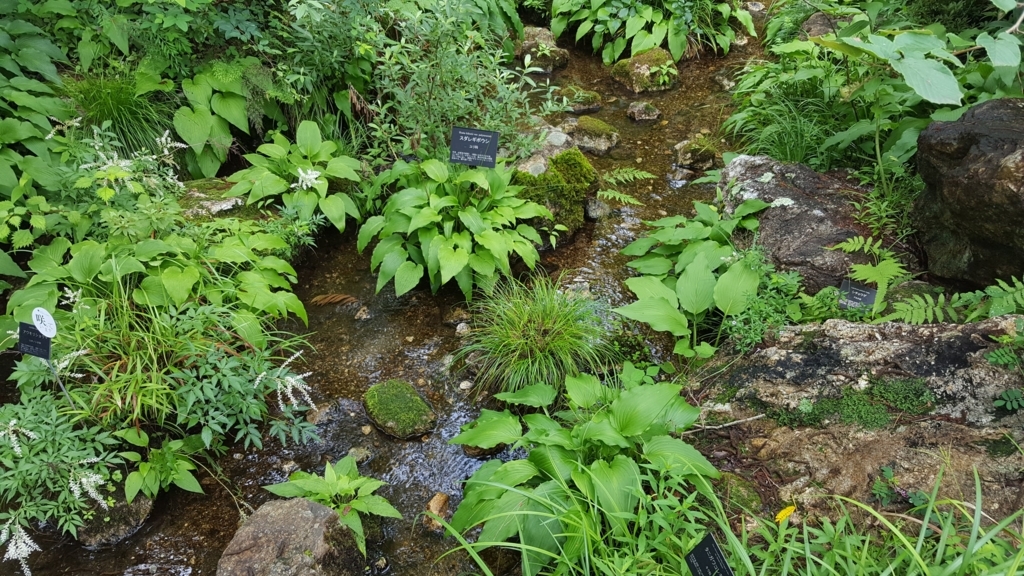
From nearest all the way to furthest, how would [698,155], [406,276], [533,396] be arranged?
[533,396], [406,276], [698,155]

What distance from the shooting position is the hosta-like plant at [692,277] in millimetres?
3342

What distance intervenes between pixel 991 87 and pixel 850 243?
4.60ft

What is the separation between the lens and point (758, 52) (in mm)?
6957

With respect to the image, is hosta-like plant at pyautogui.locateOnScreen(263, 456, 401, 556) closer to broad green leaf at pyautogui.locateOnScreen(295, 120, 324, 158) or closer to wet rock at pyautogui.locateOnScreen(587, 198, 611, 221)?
broad green leaf at pyautogui.locateOnScreen(295, 120, 324, 158)

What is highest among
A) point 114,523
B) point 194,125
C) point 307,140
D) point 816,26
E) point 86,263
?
point 816,26

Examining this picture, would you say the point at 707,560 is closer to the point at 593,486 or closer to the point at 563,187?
the point at 593,486

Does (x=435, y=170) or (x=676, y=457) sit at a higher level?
(x=435, y=170)

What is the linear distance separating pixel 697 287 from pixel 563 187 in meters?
1.48

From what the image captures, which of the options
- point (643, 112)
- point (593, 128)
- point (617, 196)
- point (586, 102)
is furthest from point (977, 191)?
point (586, 102)

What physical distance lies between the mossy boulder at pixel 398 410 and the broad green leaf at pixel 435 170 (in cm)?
147

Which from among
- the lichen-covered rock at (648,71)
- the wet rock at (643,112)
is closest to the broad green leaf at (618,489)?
the wet rock at (643,112)

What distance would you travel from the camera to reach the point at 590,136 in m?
5.63

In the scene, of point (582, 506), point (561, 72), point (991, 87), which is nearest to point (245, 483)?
point (582, 506)

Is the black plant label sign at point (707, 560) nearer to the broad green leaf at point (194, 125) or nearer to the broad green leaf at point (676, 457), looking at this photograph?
the broad green leaf at point (676, 457)
